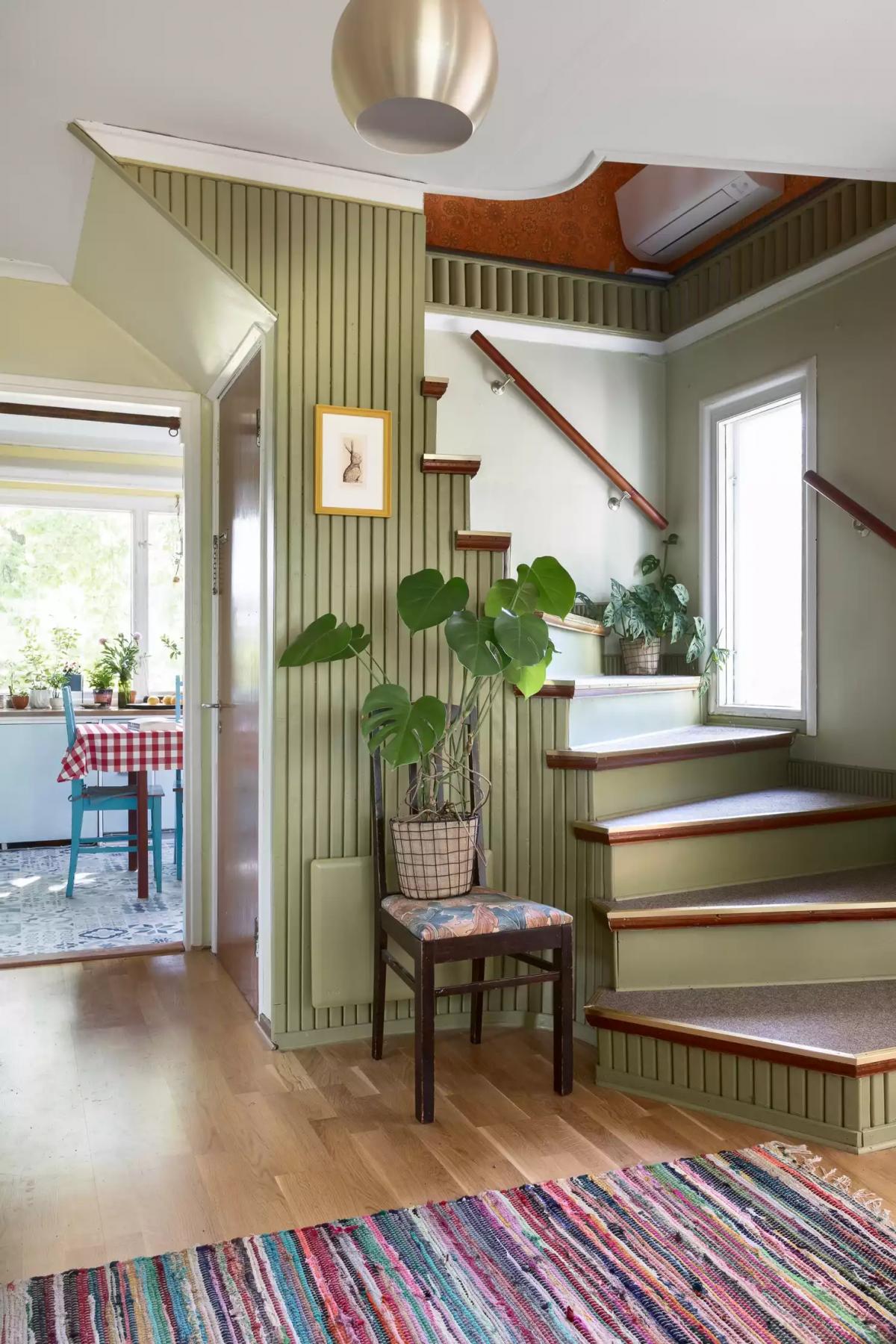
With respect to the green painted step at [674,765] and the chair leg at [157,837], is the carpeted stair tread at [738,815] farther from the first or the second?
the chair leg at [157,837]

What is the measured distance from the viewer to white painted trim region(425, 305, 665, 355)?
4.50m

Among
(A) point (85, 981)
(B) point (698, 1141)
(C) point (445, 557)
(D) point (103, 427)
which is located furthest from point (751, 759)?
(D) point (103, 427)

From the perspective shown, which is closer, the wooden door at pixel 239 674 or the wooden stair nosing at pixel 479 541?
the wooden stair nosing at pixel 479 541

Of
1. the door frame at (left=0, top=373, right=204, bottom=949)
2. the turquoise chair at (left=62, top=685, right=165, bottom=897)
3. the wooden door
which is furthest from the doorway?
the turquoise chair at (left=62, top=685, right=165, bottom=897)

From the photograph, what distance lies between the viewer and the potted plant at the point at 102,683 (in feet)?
22.2

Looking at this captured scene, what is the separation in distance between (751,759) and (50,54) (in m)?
3.06

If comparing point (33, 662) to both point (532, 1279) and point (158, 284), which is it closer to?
point (158, 284)

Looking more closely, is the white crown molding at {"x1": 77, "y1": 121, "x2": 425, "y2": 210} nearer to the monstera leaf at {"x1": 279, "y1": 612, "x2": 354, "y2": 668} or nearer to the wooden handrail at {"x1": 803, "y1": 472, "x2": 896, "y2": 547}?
the monstera leaf at {"x1": 279, "y1": 612, "x2": 354, "y2": 668}

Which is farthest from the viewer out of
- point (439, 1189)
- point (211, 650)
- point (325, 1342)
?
point (211, 650)

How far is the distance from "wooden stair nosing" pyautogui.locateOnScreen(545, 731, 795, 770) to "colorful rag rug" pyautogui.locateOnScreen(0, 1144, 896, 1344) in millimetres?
1287

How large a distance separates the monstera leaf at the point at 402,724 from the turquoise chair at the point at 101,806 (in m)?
2.83

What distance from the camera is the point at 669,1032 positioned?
261 centimetres

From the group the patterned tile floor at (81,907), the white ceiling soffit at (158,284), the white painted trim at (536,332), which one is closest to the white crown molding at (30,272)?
the white ceiling soffit at (158,284)

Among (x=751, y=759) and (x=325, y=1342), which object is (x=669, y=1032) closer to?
(x=325, y=1342)
